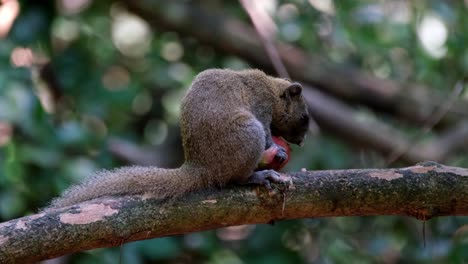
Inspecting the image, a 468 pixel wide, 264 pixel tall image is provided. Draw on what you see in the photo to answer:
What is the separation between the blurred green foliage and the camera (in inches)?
186

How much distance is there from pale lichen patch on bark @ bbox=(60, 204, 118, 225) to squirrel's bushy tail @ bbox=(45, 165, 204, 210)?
210mm

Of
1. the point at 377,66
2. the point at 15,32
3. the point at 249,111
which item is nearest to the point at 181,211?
the point at 249,111

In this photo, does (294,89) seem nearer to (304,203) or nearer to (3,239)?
(304,203)

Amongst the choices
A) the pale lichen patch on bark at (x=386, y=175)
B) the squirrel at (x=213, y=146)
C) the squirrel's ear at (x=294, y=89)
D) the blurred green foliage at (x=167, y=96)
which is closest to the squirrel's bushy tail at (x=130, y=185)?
the squirrel at (x=213, y=146)

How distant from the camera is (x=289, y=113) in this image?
13.5 ft

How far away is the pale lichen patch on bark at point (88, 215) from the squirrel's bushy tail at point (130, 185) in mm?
210

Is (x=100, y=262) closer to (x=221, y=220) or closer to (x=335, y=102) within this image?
(x=221, y=220)

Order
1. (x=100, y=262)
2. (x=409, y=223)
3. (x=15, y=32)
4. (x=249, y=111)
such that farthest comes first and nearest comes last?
(x=409, y=223), (x=15, y=32), (x=100, y=262), (x=249, y=111)

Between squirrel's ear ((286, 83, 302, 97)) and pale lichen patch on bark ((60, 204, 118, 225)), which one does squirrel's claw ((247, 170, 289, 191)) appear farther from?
squirrel's ear ((286, 83, 302, 97))

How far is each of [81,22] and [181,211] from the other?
380 cm

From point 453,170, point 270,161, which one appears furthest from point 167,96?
point 453,170

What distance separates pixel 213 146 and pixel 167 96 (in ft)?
12.4

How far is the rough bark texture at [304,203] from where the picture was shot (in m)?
2.95

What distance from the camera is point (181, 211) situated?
9.91ft
